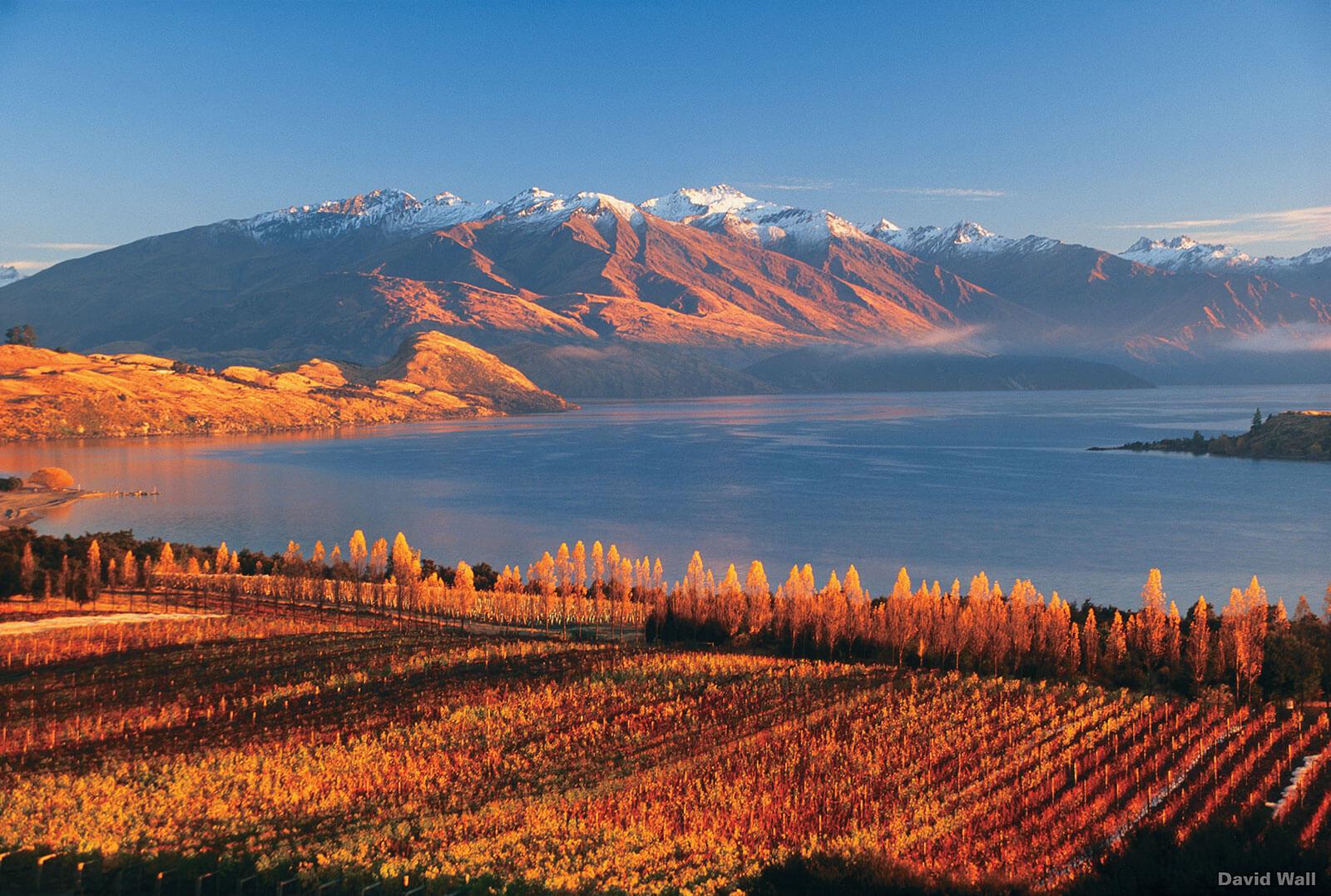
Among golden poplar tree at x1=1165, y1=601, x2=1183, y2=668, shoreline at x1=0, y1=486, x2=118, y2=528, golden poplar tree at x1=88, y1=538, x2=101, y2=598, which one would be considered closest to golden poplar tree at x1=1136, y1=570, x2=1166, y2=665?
golden poplar tree at x1=1165, y1=601, x2=1183, y2=668

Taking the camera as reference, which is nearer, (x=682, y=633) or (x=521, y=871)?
(x=521, y=871)

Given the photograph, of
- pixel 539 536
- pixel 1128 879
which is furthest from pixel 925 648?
pixel 539 536

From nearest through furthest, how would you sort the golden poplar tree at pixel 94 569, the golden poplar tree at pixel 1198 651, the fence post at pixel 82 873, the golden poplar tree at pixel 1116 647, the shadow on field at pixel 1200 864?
the shadow on field at pixel 1200 864 < the fence post at pixel 82 873 < the golden poplar tree at pixel 1198 651 < the golden poplar tree at pixel 1116 647 < the golden poplar tree at pixel 94 569

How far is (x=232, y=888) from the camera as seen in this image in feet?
95.5

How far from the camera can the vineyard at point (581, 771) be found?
98.1 feet

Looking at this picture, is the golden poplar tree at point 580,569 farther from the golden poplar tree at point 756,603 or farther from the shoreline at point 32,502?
the shoreline at point 32,502

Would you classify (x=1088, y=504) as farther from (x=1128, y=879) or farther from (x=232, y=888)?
(x=232, y=888)

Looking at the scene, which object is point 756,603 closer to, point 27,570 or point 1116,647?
point 1116,647

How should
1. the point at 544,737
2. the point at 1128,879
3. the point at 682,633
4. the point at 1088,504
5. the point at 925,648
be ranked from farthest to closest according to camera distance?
the point at 1088,504 → the point at 682,633 → the point at 925,648 → the point at 544,737 → the point at 1128,879

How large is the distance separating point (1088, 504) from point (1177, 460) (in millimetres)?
69653

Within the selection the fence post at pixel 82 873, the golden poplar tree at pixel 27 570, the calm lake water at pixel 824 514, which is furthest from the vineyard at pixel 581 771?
the calm lake water at pixel 824 514

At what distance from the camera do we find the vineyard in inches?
1177

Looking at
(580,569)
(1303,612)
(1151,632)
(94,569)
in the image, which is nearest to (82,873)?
(1151,632)

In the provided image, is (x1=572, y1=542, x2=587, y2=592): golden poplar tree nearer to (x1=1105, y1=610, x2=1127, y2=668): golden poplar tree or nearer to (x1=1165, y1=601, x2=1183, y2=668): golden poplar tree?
(x1=1105, y1=610, x2=1127, y2=668): golden poplar tree
